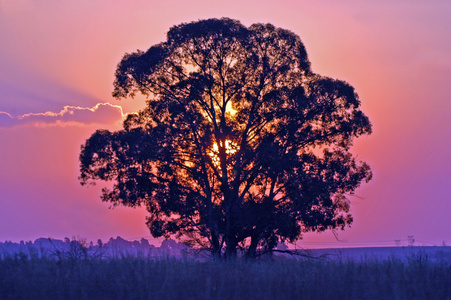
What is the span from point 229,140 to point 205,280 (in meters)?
17.1

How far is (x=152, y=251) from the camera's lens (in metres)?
17.2

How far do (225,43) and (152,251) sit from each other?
16501 mm

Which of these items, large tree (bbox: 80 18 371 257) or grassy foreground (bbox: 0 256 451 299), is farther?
large tree (bbox: 80 18 371 257)

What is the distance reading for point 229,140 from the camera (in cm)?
3150

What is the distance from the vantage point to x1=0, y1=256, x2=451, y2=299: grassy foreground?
14219 millimetres

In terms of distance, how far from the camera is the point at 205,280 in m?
14.8

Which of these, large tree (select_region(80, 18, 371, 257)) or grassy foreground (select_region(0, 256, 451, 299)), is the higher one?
large tree (select_region(80, 18, 371, 257))

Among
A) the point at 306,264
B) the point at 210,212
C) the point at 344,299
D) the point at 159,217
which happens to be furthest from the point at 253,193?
the point at 344,299

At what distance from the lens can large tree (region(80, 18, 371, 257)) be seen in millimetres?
30734

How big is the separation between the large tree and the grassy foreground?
1356 centimetres

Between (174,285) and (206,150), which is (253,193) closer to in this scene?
(206,150)

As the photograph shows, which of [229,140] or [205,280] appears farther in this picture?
[229,140]

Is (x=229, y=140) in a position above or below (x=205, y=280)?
above

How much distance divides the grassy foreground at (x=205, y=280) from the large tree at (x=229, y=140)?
1356cm
